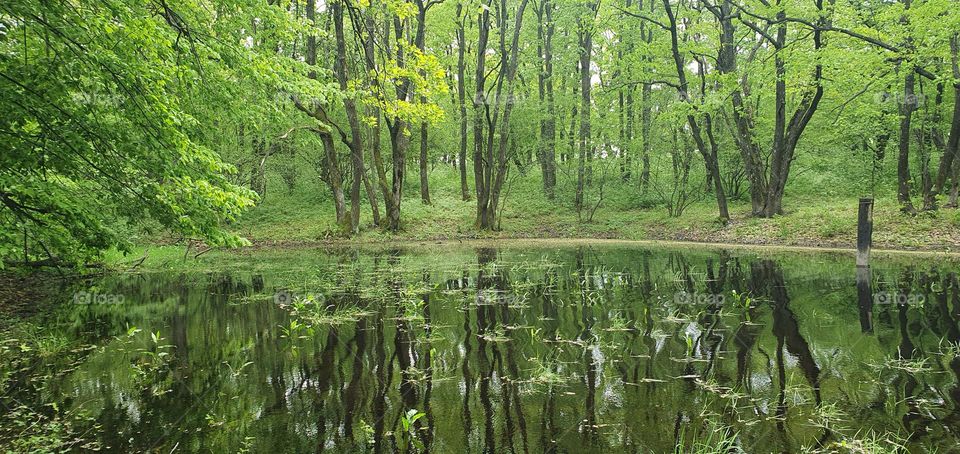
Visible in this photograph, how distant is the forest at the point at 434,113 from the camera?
4680 mm

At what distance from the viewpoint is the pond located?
340cm

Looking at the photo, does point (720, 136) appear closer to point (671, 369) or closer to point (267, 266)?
point (267, 266)

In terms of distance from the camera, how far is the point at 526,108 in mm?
26938

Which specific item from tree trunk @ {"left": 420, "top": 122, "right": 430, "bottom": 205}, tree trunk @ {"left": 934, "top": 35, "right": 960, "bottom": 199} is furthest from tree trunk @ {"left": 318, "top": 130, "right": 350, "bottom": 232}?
tree trunk @ {"left": 934, "top": 35, "right": 960, "bottom": 199}

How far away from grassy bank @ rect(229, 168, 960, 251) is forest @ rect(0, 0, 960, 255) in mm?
265

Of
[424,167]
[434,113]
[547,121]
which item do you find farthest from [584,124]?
[434,113]

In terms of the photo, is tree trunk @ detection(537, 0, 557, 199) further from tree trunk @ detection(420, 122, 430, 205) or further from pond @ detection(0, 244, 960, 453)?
pond @ detection(0, 244, 960, 453)

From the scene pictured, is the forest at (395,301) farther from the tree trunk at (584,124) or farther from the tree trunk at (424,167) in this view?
the tree trunk at (424,167)

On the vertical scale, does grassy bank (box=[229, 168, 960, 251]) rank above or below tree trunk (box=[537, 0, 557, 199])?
below

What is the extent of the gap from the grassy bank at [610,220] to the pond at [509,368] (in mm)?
7773

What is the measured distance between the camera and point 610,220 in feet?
80.0

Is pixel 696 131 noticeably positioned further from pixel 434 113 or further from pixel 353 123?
pixel 434 113

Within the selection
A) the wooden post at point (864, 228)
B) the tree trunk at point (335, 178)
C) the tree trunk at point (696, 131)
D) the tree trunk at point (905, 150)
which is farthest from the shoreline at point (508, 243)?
the wooden post at point (864, 228)

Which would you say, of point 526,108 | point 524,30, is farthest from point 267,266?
point 524,30
